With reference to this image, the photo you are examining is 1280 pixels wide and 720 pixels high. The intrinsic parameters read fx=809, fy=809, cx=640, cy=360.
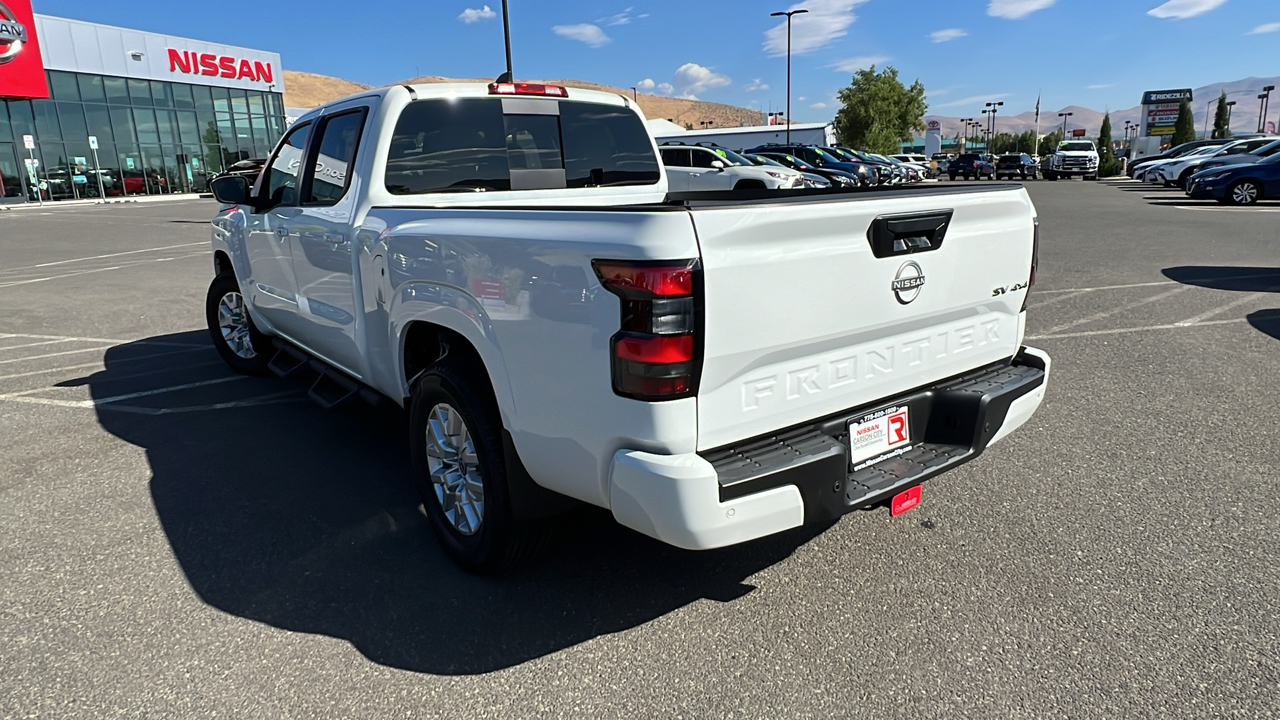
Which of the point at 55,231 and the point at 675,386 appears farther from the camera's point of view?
the point at 55,231

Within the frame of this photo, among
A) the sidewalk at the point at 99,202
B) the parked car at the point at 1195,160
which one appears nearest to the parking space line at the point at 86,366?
the parked car at the point at 1195,160

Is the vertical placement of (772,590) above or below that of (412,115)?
below

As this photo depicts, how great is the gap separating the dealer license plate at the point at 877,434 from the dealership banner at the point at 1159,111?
103m

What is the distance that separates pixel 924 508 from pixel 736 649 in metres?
1.45

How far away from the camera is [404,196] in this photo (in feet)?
12.8

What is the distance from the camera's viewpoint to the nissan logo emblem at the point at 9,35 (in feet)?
110

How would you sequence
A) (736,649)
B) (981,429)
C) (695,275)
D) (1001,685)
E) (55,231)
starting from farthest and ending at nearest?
(55,231) < (981,429) < (736,649) < (1001,685) < (695,275)

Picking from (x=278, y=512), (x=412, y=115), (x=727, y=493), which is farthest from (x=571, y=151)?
(x=727, y=493)

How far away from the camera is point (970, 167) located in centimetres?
4831

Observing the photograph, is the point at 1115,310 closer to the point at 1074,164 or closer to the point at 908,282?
the point at 908,282

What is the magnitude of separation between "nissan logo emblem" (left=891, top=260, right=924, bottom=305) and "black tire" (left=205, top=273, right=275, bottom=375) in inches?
190

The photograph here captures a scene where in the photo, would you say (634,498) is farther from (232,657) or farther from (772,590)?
(232,657)

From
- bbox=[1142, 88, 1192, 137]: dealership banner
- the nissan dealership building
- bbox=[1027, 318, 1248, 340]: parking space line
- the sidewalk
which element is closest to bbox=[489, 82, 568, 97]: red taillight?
bbox=[1027, 318, 1248, 340]: parking space line

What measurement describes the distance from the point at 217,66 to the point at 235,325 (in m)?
43.5
